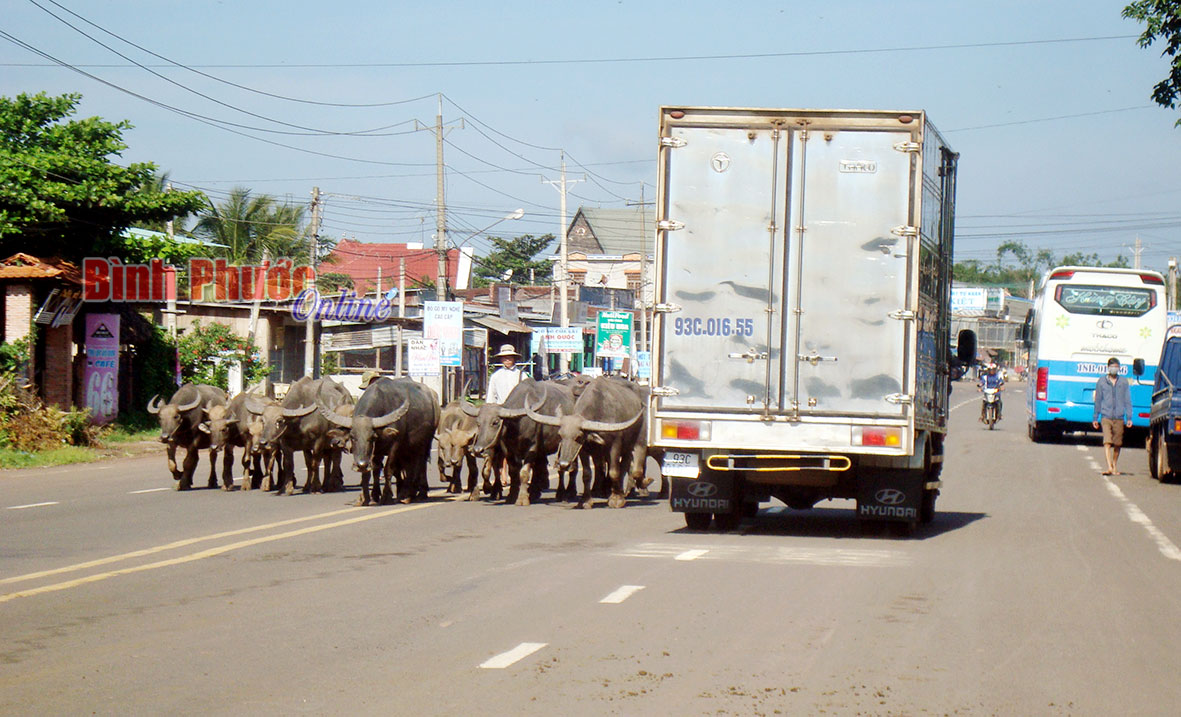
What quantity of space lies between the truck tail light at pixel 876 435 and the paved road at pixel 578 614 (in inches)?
39.4

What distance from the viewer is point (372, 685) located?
21.6ft

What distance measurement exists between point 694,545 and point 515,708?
6.23 meters

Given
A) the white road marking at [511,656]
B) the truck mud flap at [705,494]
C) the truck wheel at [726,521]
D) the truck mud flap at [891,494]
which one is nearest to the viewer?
the white road marking at [511,656]

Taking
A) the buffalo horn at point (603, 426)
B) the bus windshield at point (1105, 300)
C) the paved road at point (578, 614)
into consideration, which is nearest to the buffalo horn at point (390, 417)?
the paved road at point (578, 614)

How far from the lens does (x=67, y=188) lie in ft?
92.6

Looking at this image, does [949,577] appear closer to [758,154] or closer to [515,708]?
[758,154]

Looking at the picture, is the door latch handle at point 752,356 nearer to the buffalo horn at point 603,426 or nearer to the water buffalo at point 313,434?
the buffalo horn at point 603,426

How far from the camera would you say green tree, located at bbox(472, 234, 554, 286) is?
8419 cm

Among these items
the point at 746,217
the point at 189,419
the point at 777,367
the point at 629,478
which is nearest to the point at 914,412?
the point at 777,367

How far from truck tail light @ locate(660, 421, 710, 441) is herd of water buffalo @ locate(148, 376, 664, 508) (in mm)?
3524

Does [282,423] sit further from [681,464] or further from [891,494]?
[891,494]

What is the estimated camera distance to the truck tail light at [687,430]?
12.2 m

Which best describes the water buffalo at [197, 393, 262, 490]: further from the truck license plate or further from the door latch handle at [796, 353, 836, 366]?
the door latch handle at [796, 353, 836, 366]

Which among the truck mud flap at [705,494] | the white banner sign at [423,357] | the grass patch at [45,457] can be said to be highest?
the white banner sign at [423,357]
